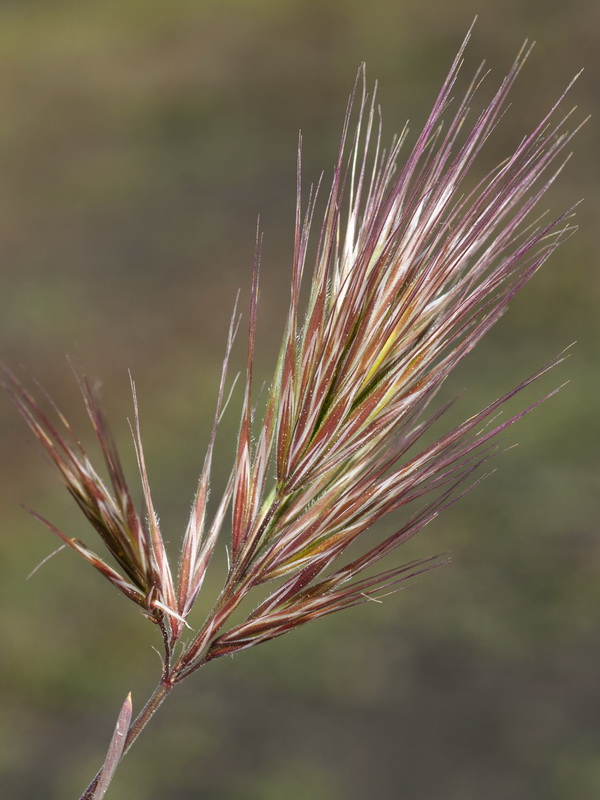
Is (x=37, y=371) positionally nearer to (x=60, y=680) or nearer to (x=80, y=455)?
(x=60, y=680)

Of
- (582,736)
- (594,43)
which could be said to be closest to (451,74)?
(582,736)

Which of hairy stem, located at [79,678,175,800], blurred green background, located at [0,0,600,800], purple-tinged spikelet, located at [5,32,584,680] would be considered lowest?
blurred green background, located at [0,0,600,800]

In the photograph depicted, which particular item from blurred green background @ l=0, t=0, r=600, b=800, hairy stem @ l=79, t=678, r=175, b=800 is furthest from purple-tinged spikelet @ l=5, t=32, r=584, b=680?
blurred green background @ l=0, t=0, r=600, b=800

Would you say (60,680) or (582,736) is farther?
(60,680)

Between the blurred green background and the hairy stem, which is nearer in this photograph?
the hairy stem

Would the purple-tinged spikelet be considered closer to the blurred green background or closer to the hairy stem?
the hairy stem

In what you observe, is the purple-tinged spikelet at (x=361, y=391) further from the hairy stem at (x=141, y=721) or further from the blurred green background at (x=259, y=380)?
the blurred green background at (x=259, y=380)

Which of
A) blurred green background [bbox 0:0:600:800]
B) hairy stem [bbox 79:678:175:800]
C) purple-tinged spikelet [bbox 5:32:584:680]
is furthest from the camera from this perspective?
blurred green background [bbox 0:0:600:800]

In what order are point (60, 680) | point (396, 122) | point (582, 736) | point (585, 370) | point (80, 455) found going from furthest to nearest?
point (396, 122) → point (585, 370) → point (60, 680) → point (582, 736) → point (80, 455)

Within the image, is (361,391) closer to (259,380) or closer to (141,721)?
(141,721)
